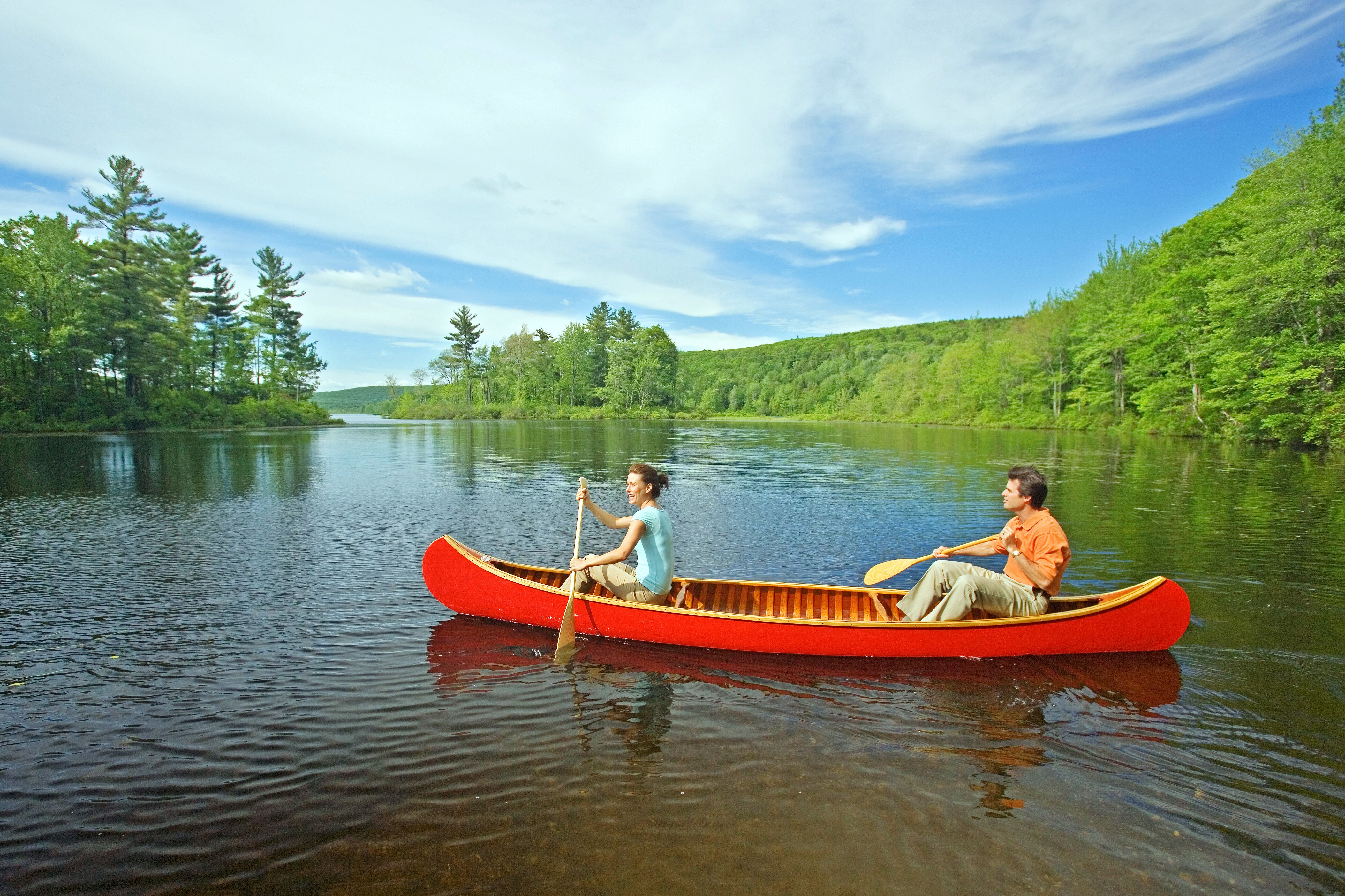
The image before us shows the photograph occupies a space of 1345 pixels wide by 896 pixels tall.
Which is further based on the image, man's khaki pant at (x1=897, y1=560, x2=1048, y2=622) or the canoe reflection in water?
man's khaki pant at (x1=897, y1=560, x2=1048, y2=622)

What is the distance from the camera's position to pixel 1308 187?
26.9 meters

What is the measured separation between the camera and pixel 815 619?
7.05 m

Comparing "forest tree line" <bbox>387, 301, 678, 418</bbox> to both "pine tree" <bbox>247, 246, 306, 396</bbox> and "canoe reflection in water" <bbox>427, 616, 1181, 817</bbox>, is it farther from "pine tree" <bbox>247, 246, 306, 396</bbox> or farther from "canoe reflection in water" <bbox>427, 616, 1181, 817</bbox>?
"canoe reflection in water" <bbox>427, 616, 1181, 817</bbox>

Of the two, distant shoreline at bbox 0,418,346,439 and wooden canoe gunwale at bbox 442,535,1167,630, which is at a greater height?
distant shoreline at bbox 0,418,346,439

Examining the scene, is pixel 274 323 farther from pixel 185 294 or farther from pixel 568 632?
pixel 568 632

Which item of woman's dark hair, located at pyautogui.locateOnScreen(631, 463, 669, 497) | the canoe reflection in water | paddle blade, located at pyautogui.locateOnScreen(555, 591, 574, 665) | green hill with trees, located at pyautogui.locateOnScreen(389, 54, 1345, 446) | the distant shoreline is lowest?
the canoe reflection in water

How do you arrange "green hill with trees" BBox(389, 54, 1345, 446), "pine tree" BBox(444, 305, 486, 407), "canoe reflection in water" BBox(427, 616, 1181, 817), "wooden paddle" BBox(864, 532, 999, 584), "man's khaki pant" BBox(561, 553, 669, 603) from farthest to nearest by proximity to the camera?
"pine tree" BBox(444, 305, 486, 407) < "green hill with trees" BBox(389, 54, 1345, 446) < "wooden paddle" BBox(864, 532, 999, 584) < "man's khaki pant" BBox(561, 553, 669, 603) < "canoe reflection in water" BBox(427, 616, 1181, 817)

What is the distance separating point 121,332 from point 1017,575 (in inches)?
2239

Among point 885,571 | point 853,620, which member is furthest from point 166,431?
point 853,620

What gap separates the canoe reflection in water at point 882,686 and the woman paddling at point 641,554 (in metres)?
0.66

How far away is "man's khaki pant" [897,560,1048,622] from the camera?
6.66 m

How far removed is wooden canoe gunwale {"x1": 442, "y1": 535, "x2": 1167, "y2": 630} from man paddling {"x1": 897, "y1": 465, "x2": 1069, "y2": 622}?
17 cm

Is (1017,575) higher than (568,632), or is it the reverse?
(1017,575)

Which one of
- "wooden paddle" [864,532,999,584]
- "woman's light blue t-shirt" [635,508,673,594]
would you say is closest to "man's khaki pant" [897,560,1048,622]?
"wooden paddle" [864,532,999,584]
